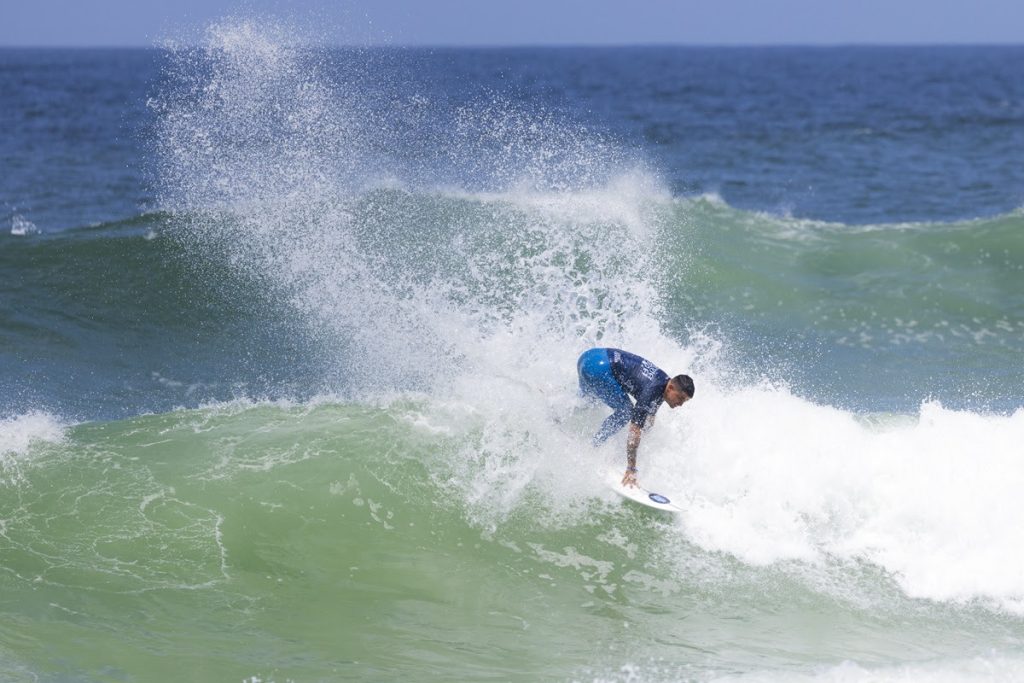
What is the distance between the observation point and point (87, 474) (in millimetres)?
9492

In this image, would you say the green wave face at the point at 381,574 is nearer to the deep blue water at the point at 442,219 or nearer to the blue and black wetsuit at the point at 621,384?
the blue and black wetsuit at the point at 621,384

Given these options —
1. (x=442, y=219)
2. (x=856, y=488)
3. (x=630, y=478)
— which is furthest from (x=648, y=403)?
(x=442, y=219)

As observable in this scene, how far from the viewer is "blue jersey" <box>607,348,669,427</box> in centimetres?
866

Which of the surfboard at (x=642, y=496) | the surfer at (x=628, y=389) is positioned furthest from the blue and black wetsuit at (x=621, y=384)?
the surfboard at (x=642, y=496)

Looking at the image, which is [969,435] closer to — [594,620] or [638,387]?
[638,387]

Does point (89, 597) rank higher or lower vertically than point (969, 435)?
lower

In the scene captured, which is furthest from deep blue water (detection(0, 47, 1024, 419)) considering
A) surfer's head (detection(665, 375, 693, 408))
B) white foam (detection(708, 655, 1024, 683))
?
white foam (detection(708, 655, 1024, 683))

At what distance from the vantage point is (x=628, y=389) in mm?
8922

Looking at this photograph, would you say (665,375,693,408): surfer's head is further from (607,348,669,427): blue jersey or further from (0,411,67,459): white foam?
(0,411,67,459): white foam

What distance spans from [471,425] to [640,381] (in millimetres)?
1857

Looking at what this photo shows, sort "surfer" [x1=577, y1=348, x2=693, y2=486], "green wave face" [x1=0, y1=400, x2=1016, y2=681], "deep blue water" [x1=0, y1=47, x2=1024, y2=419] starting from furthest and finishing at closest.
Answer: "deep blue water" [x1=0, y1=47, x2=1024, y2=419]
"surfer" [x1=577, y1=348, x2=693, y2=486]
"green wave face" [x1=0, y1=400, x2=1016, y2=681]

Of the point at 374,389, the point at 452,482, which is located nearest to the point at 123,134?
the point at 374,389

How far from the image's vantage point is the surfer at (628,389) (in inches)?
340

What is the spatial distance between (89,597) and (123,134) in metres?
30.4
